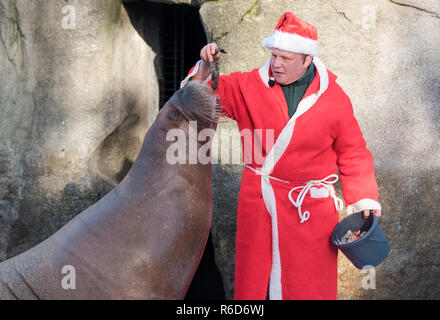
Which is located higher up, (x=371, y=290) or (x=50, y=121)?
(x=50, y=121)

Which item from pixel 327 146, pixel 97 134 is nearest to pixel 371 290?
pixel 327 146

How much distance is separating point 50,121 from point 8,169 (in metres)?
0.58

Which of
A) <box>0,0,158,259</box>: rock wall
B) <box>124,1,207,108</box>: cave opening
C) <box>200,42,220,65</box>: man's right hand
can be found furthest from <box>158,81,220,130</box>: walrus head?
<box>124,1,207,108</box>: cave opening

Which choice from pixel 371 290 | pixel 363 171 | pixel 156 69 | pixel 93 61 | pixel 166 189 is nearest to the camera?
pixel 166 189

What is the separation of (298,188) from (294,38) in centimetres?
80

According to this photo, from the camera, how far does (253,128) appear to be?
2.61 m

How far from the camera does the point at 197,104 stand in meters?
1.83

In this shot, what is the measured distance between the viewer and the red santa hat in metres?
2.44

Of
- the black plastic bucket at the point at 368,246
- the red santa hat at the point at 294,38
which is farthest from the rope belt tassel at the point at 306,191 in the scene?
the red santa hat at the point at 294,38

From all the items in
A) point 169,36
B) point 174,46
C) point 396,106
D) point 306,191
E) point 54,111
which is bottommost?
point 306,191

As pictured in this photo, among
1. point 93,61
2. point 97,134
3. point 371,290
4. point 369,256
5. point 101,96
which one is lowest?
point 371,290

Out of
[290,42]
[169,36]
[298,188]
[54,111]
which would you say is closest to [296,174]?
[298,188]

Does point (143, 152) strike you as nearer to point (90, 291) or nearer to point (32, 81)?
point (90, 291)

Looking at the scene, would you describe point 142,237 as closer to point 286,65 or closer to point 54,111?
point 286,65
